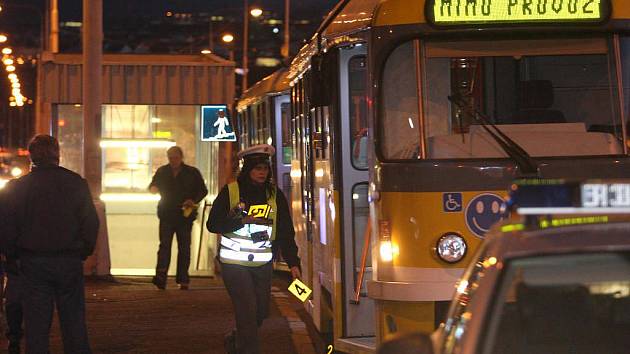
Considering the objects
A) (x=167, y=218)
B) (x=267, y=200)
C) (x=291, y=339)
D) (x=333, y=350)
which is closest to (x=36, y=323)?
(x=267, y=200)

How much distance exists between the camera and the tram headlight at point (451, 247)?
313 inches

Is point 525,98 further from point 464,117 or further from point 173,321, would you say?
point 173,321

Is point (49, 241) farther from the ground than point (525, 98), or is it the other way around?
point (525, 98)

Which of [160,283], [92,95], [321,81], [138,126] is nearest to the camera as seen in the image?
[321,81]

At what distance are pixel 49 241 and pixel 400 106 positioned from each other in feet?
8.28

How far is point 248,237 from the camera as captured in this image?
9133 millimetres

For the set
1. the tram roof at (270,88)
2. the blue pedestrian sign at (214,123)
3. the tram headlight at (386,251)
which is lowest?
the tram headlight at (386,251)

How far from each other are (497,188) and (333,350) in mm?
2612

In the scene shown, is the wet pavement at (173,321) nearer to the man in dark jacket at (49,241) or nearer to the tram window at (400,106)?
the man in dark jacket at (49,241)

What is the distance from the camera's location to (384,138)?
8328mm

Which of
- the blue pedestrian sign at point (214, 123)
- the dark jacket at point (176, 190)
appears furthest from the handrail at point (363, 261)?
the blue pedestrian sign at point (214, 123)

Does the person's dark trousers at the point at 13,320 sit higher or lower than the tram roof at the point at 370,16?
lower

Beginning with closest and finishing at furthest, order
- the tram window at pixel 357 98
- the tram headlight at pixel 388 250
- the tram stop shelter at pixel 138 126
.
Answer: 1. the tram headlight at pixel 388 250
2. the tram window at pixel 357 98
3. the tram stop shelter at pixel 138 126

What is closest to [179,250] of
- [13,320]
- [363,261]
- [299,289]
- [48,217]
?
[13,320]
